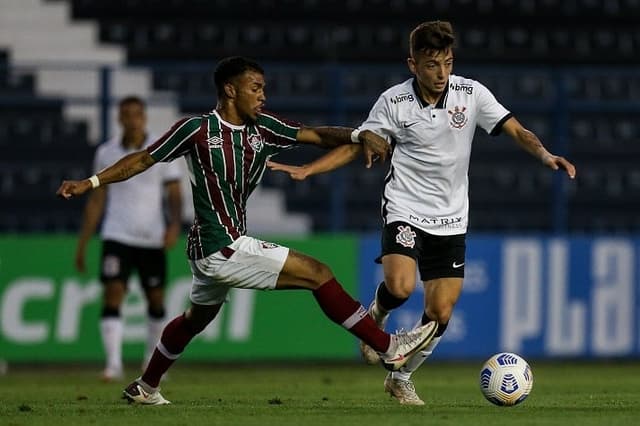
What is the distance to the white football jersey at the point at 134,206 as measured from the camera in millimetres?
11891

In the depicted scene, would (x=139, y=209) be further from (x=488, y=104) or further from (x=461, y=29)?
(x=461, y=29)

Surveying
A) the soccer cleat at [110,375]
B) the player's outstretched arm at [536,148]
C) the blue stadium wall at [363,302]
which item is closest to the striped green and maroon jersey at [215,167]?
the player's outstretched arm at [536,148]

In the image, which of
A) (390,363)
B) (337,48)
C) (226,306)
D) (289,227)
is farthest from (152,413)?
(337,48)

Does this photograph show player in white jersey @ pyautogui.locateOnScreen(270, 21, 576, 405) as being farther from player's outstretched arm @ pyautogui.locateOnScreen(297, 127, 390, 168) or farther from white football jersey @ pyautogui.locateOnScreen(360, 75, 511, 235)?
player's outstretched arm @ pyautogui.locateOnScreen(297, 127, 390, 168)

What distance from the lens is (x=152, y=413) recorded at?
26.1ft

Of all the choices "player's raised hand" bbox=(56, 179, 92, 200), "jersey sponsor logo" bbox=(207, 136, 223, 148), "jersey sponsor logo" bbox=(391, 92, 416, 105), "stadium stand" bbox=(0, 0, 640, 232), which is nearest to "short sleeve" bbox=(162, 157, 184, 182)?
"stadium stand" bbox=(0, 0, 640, 232)

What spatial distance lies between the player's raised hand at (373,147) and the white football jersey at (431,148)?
537 mm

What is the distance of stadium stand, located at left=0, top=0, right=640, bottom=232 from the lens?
15016 millimetres

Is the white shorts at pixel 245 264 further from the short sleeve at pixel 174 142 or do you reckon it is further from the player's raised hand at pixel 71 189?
the player's raised hand at pixel 71 189

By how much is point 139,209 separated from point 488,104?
4.18 meters

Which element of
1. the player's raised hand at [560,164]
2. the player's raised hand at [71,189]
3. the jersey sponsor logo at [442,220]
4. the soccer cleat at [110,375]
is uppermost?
the player's raised hand at [560,164]

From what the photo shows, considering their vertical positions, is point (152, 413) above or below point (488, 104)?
below

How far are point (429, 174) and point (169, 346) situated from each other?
5.84 feet

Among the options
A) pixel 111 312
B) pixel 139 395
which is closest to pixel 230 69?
pixel 139 395
